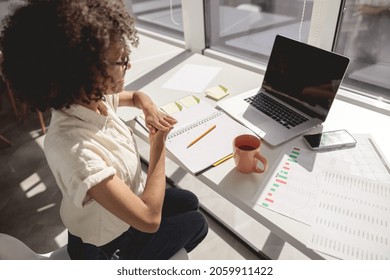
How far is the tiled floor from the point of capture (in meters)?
1.66

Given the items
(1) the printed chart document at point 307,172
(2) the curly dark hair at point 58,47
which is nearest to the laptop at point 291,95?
(1) the printed chart document at point 307,172

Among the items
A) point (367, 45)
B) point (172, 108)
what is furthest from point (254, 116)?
point (367, 45)

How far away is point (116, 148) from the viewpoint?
0.89 metres

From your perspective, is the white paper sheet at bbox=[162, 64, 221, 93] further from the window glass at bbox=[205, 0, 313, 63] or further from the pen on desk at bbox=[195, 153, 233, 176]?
the pen on desk at bbox=[195, 153, 233, 176]

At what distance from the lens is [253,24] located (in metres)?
3.20

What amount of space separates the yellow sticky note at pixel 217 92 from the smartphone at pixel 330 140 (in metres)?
0.43

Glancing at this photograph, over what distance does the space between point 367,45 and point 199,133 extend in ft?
5.27

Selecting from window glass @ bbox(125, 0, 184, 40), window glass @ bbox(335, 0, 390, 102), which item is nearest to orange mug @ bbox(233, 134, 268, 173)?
window glass @ bbox(335, 0, 390, 102)

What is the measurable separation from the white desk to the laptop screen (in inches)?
4.4

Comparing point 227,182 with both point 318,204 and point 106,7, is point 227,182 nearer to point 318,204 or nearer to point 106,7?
point 318,204

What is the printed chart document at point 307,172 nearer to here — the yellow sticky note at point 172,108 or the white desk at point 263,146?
the white desk at point 263,146

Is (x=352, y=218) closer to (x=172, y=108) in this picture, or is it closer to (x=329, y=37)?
(x=172, y=108)

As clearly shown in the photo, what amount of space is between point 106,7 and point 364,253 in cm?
87

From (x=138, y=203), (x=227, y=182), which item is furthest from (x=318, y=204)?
(x=138, y=203)
